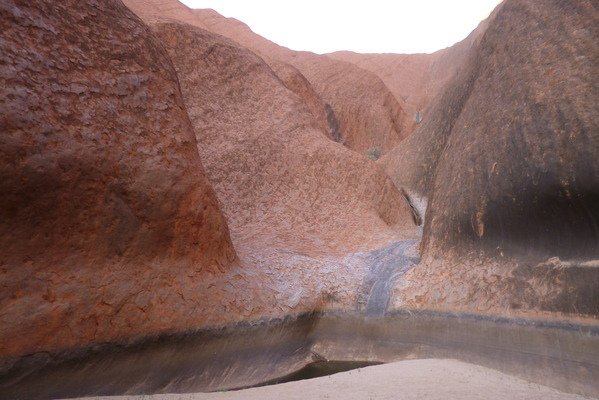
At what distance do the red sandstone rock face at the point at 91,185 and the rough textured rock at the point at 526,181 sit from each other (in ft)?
10.2

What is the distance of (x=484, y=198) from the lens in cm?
550

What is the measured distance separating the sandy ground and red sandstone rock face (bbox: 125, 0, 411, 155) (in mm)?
13526

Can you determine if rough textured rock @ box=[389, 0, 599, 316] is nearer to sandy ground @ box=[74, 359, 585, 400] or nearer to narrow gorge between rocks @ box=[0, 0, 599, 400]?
narrow gorge between rocks @ box=[0, 0, 599, 400]

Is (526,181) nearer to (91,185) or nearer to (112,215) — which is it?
(112,215)

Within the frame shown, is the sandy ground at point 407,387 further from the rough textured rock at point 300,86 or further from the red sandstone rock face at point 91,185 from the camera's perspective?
the rough textured rock at point 300,86

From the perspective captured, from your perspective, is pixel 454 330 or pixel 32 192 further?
pixel 454 330

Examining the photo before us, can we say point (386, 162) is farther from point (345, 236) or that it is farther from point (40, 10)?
point (40, 10)

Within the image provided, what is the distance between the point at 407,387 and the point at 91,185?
3.25m

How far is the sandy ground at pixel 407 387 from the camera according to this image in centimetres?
302

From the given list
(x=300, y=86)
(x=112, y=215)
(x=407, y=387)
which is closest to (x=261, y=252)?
(x=112, y=215)

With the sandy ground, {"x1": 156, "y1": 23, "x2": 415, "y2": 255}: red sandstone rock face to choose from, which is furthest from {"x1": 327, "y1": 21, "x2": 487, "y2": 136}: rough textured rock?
the sandy ground

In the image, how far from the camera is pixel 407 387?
10.6 feet

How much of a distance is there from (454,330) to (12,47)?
204 inches

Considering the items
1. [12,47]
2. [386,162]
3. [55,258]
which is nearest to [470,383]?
[55,258]
